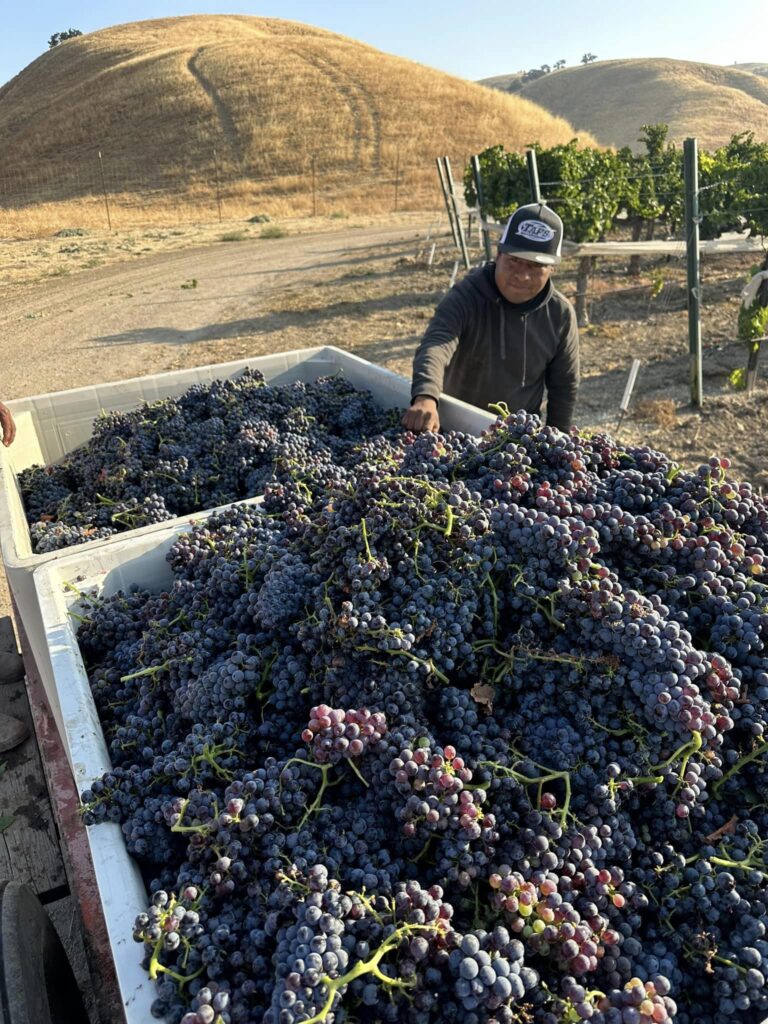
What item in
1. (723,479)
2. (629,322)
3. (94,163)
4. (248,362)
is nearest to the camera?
(723,479)

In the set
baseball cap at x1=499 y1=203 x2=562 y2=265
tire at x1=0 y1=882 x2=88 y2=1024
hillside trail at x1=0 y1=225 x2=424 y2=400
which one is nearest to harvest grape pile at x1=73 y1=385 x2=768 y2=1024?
tire at x1=0 y1=882 x2=88 y2=1024

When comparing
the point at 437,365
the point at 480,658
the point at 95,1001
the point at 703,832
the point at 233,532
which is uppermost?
the point at 437,365

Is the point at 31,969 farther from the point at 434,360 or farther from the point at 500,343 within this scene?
the point at 500,343

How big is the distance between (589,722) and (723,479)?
0.86m

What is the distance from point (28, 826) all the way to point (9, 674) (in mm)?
811

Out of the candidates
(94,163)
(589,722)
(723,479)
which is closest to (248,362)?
(723,479)

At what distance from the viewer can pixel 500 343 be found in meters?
3.62

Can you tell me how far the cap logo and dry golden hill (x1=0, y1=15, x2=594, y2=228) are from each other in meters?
29.8

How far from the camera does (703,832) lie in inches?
51.5

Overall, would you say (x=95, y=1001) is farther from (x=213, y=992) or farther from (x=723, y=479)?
(x=723, y=479)

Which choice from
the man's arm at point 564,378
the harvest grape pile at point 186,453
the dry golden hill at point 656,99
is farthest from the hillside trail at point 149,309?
the dry golden hill at point 656,99

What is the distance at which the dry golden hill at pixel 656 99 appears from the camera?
51.3 m

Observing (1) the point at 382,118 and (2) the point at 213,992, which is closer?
(2) the point at 213,992

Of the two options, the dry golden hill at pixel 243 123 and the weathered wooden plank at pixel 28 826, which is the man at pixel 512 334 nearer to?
the weathered wooden plank at pixel 28 826
